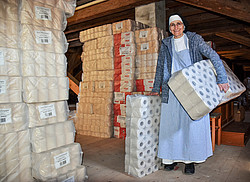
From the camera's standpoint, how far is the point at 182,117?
3086 millimetres

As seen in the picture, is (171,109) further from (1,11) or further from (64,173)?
(1,11)

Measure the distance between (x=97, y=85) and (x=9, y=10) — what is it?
3.99 m

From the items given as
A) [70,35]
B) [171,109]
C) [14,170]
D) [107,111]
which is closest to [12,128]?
[14,170]

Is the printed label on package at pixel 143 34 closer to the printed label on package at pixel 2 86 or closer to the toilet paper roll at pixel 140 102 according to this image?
the toilet paper roll at pixel 140 102

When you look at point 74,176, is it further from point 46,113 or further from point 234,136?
point 234,136

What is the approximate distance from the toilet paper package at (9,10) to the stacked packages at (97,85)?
3.59m

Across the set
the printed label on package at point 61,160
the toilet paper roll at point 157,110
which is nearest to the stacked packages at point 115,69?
the toilet paper roll at point 157,110

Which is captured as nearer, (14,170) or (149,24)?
(14,170)

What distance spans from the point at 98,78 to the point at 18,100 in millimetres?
3833

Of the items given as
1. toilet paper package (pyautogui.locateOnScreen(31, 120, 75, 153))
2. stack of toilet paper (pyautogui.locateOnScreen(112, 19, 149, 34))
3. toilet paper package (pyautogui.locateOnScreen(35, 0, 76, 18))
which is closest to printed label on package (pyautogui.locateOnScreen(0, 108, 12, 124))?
toilet paper package (pyautogui.locateOnScreen(31, 120, 75, 153))

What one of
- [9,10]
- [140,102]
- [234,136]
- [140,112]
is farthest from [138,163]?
[234,136]

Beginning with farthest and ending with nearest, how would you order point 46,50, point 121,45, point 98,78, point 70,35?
1. point 70,35
2. point 98,78
3. point 121,45
4. point 46,50

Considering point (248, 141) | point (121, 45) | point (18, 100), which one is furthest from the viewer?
point (121, 45)

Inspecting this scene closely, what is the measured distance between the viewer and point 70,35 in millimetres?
10945
